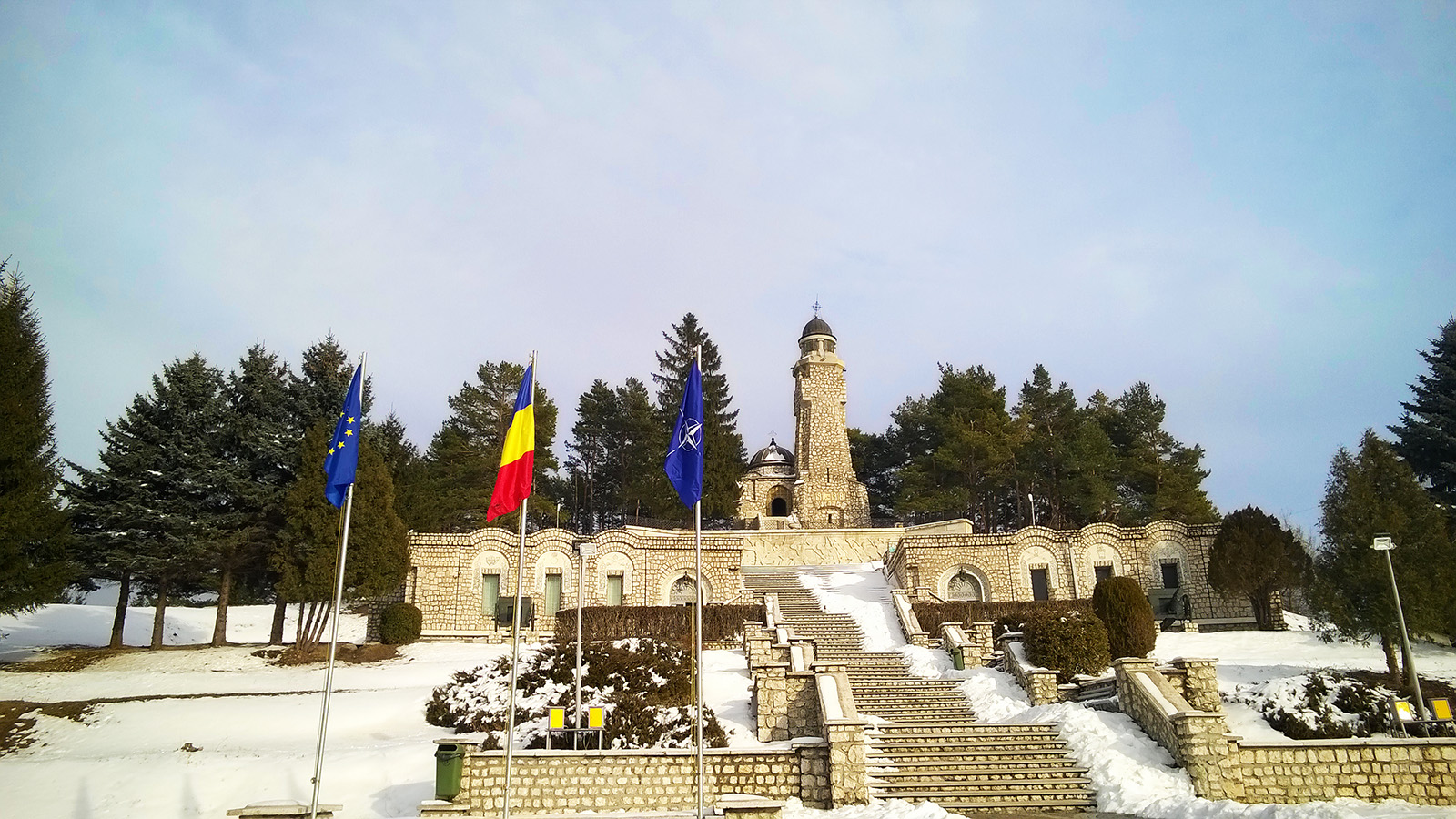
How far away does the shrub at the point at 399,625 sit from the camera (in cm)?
2420

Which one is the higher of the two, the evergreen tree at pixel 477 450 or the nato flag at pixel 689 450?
the evergreen tree at pixel 477 450

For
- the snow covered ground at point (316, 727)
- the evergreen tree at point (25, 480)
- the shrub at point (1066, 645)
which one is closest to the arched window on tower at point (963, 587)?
the snow covered ground at point (316, 727)

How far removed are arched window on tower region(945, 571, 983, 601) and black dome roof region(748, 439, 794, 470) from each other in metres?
19.7

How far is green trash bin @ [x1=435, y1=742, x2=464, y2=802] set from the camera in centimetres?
1050

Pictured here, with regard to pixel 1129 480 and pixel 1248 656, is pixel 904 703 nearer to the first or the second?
pixel 1248 656

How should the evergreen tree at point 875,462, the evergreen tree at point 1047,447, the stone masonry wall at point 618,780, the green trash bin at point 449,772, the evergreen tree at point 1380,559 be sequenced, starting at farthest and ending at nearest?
the evergreen tree at point 875,462
the evergreen tree at point 1047,447
the evergreen tree at point 1380,559
the stone masonry wall at point 618,780
the green trash bin at point 449,772

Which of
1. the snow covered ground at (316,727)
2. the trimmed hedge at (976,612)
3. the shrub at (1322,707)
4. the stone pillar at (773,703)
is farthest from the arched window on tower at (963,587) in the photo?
the stone pillar at (773,703)

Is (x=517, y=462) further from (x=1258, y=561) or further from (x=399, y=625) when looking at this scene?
(x=1258, y=561)

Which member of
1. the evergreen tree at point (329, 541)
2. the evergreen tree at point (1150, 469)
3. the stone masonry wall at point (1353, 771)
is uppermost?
the evergreen tree at point (1150, 469)

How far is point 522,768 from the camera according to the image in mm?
10859

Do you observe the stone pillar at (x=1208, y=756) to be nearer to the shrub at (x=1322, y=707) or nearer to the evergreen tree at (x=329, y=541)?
the shrub at (x=1322, y=707)

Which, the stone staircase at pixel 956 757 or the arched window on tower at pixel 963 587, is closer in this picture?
the stone staircase at pixel 956 757

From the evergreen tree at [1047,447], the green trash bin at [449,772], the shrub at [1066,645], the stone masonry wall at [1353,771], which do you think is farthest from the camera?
the evergreen tree at [1047,447]

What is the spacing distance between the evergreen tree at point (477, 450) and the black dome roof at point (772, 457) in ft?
41.7
